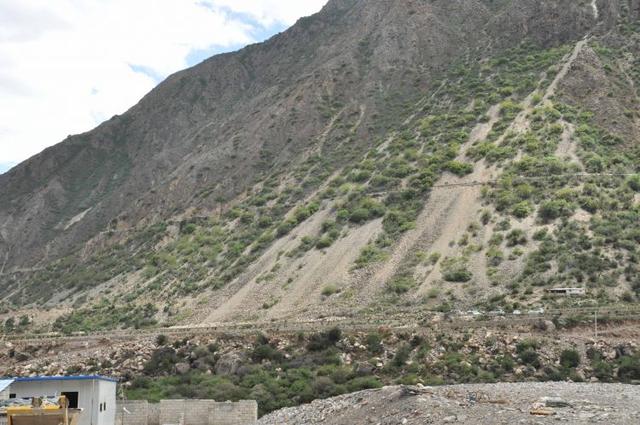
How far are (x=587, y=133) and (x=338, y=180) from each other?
1749 cm

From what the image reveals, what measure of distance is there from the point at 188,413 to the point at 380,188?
32442mm

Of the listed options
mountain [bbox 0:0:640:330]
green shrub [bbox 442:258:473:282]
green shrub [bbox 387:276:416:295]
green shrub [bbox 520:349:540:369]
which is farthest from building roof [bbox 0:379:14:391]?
green shrub [bbox 442:258:473:282]

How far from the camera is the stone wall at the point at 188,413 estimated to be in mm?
28016

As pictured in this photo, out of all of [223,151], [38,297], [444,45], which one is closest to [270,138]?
[223,151]

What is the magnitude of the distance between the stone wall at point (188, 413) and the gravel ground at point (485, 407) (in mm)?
3585

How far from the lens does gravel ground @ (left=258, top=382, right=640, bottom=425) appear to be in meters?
16.4

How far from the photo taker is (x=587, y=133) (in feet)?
185

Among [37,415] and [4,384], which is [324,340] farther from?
[37,415]

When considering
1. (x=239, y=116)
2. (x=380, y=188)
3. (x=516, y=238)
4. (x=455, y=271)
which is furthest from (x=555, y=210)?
(x=239, y=116)

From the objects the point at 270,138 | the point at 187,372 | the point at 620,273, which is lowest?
the point at 620,273

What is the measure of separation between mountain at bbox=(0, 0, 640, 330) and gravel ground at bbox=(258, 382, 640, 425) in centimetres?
1816

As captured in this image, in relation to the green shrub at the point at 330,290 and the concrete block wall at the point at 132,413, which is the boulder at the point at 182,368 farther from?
the green shrub at the point at 330,290

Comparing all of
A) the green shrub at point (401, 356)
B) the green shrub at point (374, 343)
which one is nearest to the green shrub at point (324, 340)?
the green shrub at point (374, 343)

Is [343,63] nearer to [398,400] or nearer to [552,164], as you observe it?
[552,164]
